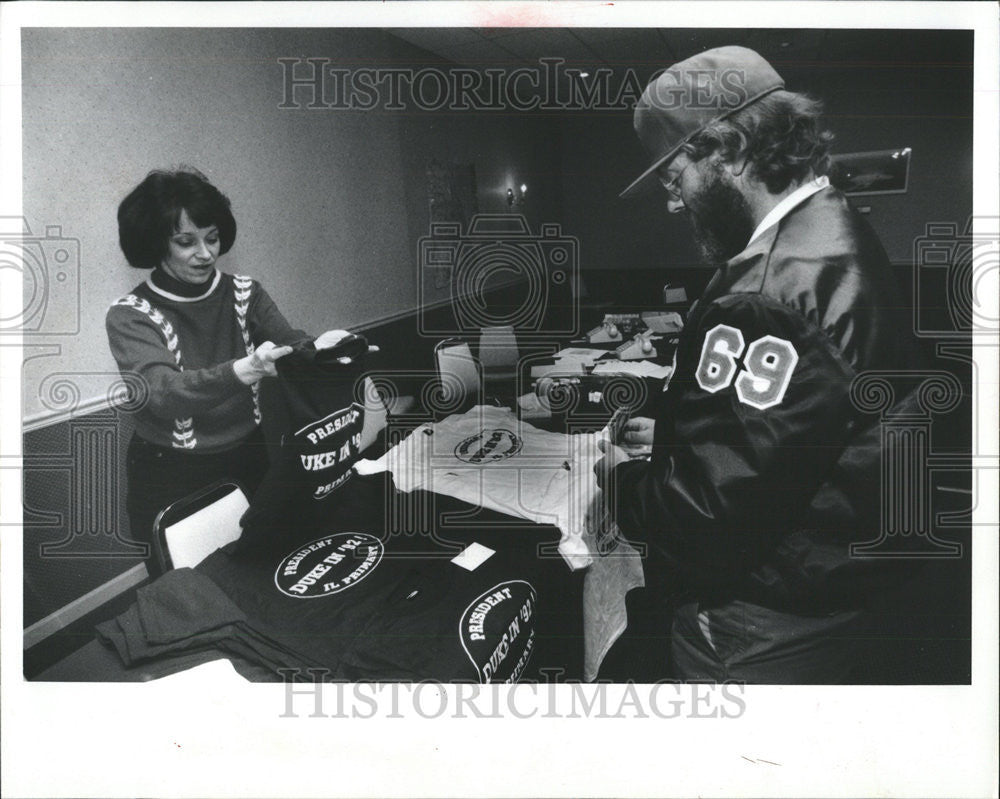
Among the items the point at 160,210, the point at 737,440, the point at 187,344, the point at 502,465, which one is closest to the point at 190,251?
the point at 160,210

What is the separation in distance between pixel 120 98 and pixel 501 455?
Answer: 1277 millimetres

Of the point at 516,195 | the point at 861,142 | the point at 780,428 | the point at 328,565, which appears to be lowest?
the point at 328,565

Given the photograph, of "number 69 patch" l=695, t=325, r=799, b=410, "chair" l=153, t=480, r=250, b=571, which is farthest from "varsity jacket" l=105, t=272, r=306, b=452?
"number 69 patch" l=695, t=325, r=799, b=410

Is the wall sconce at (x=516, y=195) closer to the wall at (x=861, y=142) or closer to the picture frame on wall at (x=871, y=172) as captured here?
the wall at (x=861, y=142)

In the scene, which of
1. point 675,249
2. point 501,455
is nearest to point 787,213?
point 675,249

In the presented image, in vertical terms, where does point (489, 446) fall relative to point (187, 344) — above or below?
below

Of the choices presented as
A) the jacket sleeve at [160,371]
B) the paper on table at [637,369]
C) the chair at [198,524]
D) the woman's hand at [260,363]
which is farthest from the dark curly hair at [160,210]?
the paper on table at [637,369]

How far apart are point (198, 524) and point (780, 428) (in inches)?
57.3

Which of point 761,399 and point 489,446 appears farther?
point 489,446

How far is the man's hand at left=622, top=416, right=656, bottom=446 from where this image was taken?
1912mm

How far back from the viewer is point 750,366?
71.3 inches

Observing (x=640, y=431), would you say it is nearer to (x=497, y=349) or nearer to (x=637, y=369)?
(x=637, y=369)

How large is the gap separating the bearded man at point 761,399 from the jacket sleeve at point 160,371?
3.30ft

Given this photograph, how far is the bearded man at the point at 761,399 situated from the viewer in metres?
1.82
